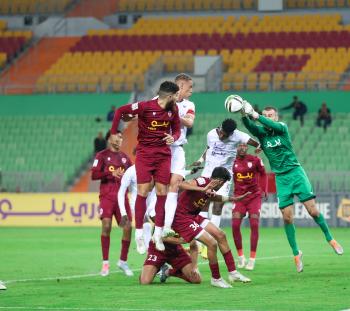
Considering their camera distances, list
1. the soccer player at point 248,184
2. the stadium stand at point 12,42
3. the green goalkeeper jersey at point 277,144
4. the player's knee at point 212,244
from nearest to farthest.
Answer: the player's knee at point 212,244
the green goalkeeper jersey at point 277,144
the soccer player at point 248,184
the stadium stand at point 12,42

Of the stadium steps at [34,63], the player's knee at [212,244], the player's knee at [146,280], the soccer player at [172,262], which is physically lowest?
the player's knee at [146,280]

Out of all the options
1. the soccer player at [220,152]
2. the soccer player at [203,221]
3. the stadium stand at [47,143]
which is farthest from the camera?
the stadium stand at [47,143]

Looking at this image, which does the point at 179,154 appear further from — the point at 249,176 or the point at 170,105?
the point at 249,176

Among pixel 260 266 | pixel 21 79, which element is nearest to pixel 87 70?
pixel 21 79

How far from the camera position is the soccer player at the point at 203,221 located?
15.0 m

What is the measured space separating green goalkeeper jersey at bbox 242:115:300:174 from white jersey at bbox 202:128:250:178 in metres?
1.21

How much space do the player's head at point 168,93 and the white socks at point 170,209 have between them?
1261mm

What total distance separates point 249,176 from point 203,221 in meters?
4.53

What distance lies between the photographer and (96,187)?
37.0 metres

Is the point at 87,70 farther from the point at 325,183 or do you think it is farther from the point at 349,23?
the point at 325,183

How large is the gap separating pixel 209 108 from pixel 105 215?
2672 centimetres

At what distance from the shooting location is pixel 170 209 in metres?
15.5

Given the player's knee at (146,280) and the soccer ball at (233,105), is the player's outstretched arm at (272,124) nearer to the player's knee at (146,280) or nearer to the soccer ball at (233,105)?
the soccer ball at (233,105)

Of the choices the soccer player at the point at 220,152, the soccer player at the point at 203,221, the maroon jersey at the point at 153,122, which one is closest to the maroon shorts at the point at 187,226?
the soccer player at the point at 203,221
